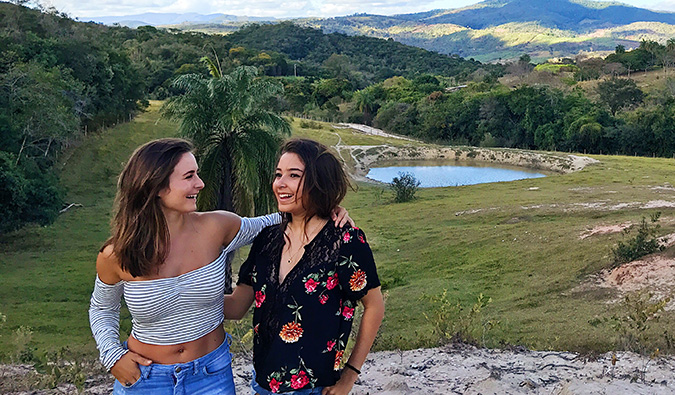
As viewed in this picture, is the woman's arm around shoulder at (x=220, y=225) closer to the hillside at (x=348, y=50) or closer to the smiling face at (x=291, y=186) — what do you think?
the smiling face at (x=291, y=186)

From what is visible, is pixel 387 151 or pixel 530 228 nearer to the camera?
pixel 530 228

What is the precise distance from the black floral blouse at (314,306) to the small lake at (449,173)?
110ft

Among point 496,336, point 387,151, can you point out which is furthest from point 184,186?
point 387,151

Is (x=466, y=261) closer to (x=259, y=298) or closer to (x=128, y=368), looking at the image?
(x=259, y=298)

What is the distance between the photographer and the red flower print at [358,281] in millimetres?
2352

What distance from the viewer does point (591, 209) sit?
18781 mm

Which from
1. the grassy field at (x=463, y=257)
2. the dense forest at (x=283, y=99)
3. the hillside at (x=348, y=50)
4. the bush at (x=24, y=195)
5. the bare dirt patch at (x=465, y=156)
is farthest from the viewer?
the hillside at (x=348, y=50)

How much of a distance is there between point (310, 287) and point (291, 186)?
0.43 meters

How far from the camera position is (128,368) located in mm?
2436

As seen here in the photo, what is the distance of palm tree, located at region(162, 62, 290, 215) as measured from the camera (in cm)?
1329

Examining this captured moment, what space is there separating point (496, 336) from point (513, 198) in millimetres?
16708

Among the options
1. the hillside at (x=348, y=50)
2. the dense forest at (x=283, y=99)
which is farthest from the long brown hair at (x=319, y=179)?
the hillside at (x=348, y=50)

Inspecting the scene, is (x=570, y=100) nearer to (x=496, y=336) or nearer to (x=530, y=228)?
(x=530, y=228)

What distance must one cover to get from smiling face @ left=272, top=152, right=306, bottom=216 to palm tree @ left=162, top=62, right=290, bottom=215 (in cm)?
1079
